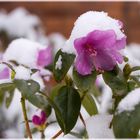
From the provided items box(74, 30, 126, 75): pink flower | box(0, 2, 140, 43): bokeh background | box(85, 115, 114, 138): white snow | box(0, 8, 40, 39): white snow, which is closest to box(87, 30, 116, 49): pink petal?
box(74, 30, 126, 75): pink flower

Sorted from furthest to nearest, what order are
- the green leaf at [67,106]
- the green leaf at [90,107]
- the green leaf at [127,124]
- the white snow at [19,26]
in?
the white snow at [19,26] < the green leaf at [90,107] < the green leaf at [67,106] < the green leaf at [127,124]

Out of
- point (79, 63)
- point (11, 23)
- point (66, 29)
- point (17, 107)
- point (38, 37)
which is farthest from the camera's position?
point (66, 29)

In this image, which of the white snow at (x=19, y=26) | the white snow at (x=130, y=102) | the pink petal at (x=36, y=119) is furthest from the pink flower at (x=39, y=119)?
the white snow at (x=19, y=26)

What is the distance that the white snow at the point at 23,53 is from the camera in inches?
38.6

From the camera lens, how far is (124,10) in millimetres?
Result: 4336

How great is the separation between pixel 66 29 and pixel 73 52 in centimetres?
348

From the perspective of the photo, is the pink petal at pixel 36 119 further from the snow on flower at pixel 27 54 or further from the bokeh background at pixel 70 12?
the bokeh background at pixel 70 12

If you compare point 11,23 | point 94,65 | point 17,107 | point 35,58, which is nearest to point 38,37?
point 11,23

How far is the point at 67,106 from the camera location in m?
0.74

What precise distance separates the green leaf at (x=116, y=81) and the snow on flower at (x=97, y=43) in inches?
0.4

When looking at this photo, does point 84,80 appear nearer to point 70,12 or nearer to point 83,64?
point 83,64

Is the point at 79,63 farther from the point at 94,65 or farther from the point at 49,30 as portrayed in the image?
the point at 49,30

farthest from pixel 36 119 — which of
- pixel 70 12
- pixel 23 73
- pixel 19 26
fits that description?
pixel 70 12

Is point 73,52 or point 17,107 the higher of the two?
point 73,52
